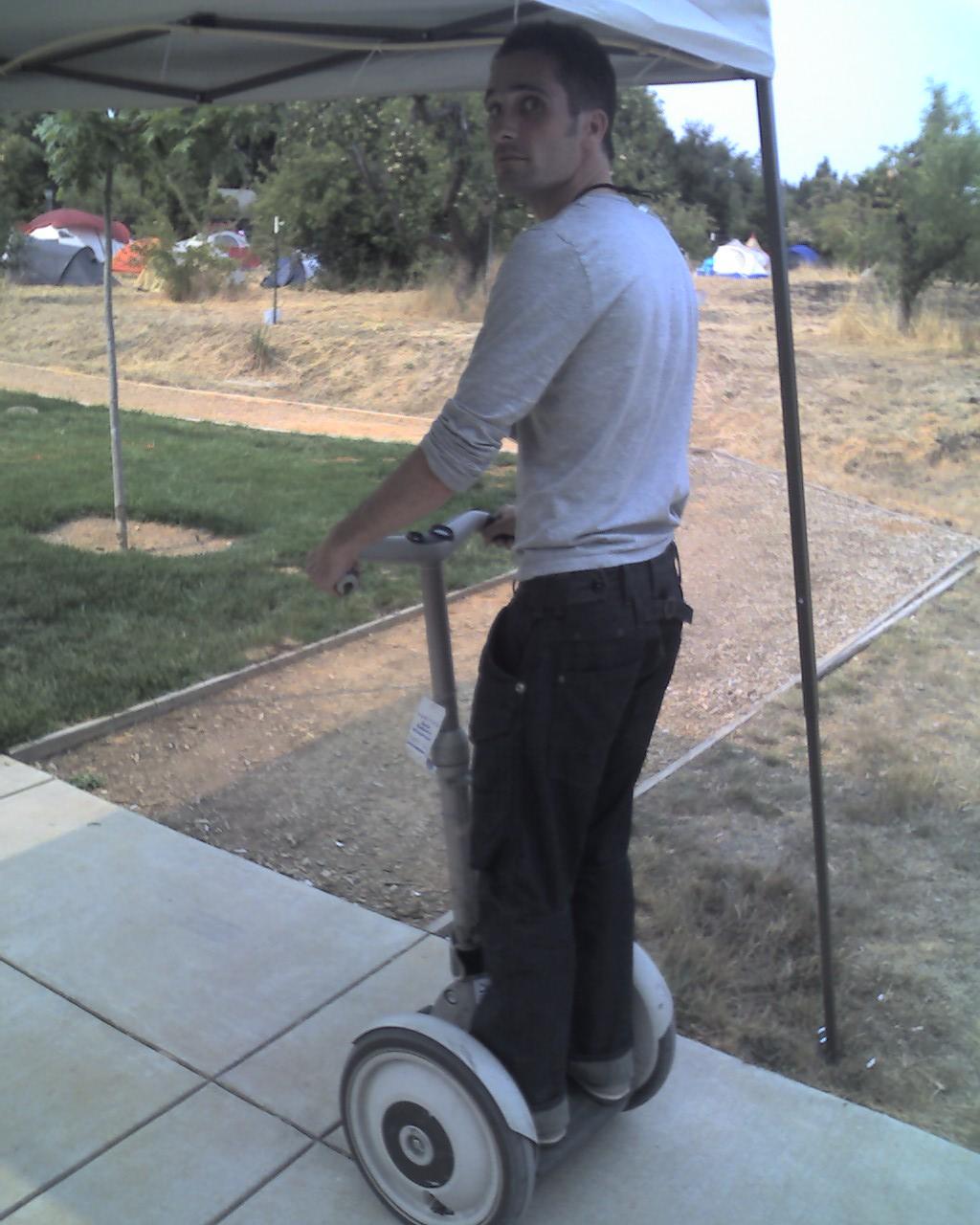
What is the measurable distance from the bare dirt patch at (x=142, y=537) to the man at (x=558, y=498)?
5682 millimetres

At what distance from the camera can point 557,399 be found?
2055 millimetres

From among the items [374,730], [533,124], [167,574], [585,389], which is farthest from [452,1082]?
[167,574]

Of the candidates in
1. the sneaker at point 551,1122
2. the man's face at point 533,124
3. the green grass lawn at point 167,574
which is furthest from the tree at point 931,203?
the sneaker at point 551,1122

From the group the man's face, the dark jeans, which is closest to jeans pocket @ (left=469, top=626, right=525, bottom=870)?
the dark jeans

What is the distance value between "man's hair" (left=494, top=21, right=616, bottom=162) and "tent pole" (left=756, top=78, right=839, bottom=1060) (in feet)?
1.80

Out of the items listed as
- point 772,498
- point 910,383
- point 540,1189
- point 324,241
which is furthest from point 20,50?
point 324,241

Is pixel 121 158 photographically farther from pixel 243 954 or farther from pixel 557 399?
pixel 557 399

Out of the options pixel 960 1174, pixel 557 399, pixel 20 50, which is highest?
pixel 20 50

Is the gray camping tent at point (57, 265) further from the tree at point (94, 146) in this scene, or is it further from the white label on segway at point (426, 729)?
the white label on segway at point (426, 729)

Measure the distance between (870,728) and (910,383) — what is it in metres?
8.53

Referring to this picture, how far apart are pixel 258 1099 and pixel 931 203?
12.6m

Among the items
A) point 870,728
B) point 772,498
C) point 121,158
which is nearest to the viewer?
point 870,728

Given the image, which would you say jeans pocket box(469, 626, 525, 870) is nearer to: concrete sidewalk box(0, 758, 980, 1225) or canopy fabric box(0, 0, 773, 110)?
concrete sidewalk box(0, 758, 980, 1225)

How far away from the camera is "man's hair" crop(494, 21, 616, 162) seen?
2.05 metres
